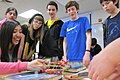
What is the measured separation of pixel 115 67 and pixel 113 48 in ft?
0.12

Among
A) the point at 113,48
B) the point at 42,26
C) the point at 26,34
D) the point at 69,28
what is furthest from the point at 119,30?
the point at 113,48

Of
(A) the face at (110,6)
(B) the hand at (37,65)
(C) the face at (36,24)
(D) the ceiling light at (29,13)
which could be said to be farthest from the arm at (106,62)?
(D) the ceiling light at (29,13)

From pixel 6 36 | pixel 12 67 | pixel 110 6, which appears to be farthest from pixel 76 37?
pixel 12 67

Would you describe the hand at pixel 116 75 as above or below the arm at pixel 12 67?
above

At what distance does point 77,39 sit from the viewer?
5.16ft

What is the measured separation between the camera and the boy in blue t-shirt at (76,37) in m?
1.54

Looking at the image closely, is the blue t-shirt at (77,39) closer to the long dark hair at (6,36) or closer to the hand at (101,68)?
the long dark hair at (6,36)

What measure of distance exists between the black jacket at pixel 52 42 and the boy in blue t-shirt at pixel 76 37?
0.12 meters

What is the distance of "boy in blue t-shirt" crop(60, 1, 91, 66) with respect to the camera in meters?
1.54

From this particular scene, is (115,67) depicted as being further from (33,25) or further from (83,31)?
(33,25)

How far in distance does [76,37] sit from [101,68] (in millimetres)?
1274

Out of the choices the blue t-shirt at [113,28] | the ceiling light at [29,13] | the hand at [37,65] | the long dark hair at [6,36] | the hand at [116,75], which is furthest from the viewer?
the ceiling light at [29,13]

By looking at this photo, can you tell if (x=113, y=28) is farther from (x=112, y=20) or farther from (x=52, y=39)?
(x=52, y=39)

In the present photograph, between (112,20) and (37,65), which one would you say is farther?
(112,20)
